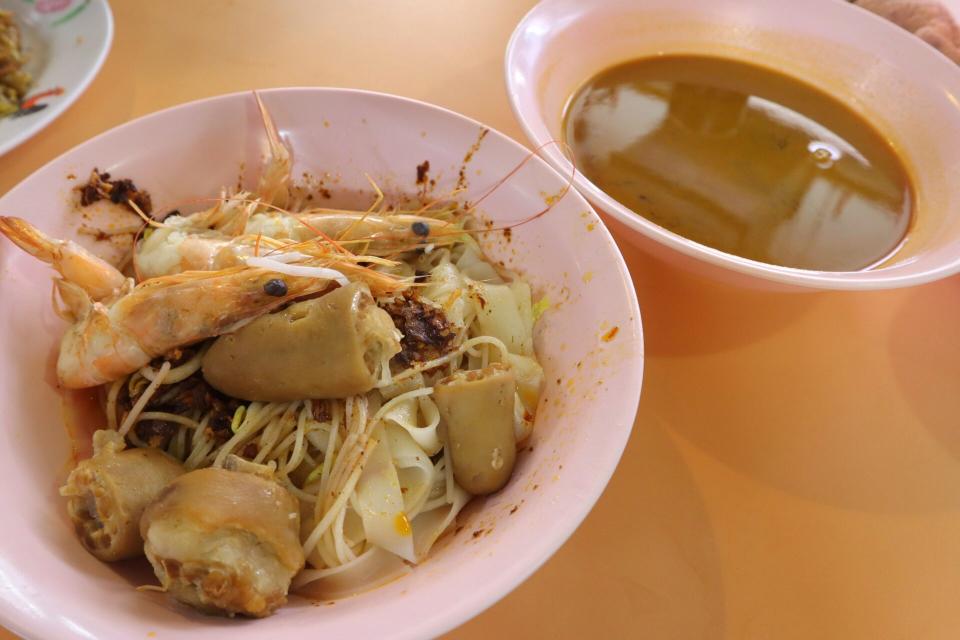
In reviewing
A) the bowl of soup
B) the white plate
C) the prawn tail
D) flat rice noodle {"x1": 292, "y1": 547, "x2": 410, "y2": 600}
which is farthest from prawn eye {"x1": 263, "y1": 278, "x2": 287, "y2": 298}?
the white plate

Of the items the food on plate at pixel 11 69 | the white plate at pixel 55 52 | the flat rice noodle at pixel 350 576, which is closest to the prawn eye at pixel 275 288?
the flat rice noodle at pixel 350 576

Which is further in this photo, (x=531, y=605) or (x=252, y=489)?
(x=531, y=605)

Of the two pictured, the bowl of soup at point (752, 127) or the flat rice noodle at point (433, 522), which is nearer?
the flat rice noodle at point (433, 522)

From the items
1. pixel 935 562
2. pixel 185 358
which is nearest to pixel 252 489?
pixel 185 358

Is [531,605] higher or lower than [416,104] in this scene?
lower

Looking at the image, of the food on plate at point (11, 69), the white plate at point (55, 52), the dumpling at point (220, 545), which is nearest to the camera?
the dumpling at point (220, 545)

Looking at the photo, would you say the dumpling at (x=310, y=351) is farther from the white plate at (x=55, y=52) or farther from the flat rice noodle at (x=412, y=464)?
the white plate at (x=55, y=52)

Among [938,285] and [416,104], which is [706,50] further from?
[416,104]

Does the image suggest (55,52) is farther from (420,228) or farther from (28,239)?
(420,228)
